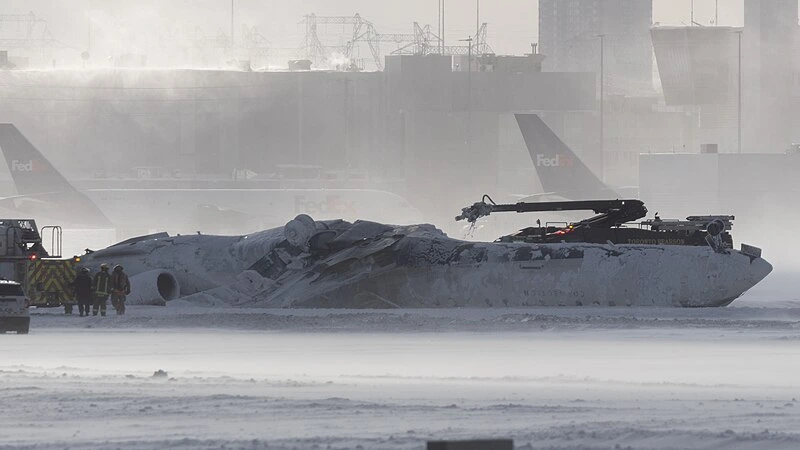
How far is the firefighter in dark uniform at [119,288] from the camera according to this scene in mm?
38875

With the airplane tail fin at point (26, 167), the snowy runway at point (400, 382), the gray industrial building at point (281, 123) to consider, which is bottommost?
the snowy runway at point (400, 382)

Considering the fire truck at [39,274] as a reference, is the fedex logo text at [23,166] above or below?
above

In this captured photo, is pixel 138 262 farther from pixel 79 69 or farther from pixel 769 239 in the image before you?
pixel 79 69

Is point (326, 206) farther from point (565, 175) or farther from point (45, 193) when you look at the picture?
point (45, 193)

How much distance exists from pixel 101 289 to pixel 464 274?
872 centimetres

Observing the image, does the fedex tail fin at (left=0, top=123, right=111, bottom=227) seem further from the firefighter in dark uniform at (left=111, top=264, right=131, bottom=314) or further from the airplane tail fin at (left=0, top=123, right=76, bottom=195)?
the firefighter in dark uniform at (left=111, top=264, right=131, bottom=314)

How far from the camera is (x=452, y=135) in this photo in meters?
149

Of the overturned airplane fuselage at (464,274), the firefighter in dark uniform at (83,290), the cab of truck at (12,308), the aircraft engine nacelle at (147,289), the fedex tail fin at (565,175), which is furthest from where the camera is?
the fedex tail fin at (565,175)

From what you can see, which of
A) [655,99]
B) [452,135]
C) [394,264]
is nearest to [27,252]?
[394,264]

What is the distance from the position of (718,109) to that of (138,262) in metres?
113

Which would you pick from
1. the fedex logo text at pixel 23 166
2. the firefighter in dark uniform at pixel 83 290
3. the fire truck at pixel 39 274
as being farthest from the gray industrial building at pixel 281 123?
the firefighter in dark uniform at pixel 83 290

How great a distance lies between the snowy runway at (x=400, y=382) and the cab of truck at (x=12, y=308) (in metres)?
0.47

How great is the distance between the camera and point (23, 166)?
102125mm

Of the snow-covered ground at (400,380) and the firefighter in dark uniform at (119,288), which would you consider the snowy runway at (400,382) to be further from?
the firefighter in dark uniform at (119,288)
